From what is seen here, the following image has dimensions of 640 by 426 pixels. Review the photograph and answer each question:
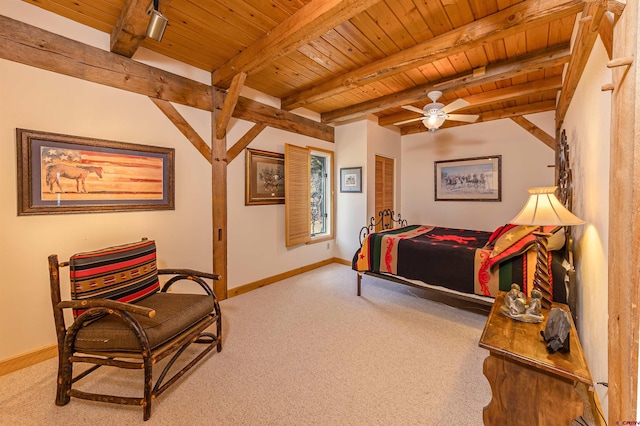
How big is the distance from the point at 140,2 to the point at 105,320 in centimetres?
223

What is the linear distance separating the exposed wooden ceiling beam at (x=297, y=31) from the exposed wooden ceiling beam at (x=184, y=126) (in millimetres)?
757

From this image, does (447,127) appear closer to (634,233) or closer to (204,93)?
(204,93)

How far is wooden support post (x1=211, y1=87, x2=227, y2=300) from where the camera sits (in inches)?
127

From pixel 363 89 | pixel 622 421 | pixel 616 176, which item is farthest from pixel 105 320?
pixel 363 89

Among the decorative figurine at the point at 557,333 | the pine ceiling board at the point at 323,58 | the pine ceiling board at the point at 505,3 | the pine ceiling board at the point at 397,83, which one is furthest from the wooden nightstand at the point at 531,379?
the pine ceiling board at the point at 397,83

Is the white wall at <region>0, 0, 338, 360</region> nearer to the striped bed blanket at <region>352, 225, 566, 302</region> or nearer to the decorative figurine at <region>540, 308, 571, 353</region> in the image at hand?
the striped bed blanket at <region>352, 225, 566, 302</region>

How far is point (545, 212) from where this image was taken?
63.4 inches

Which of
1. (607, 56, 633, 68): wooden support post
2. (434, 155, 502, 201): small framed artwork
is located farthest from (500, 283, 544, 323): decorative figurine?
(434, 155, 502, 201): small framed artwork

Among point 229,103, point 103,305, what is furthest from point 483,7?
point 103,305

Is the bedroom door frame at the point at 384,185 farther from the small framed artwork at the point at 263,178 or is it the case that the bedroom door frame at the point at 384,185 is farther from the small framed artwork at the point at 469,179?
the small framed artwork at the point at 263,178

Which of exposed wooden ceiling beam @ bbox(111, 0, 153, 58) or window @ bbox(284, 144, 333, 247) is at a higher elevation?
exposed wooden ceiling beam @ bbox(111, 0, 153, 58)

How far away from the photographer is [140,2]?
1.88m

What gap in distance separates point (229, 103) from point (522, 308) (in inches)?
127

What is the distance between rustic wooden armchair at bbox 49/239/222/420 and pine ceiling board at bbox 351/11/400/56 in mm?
2659
